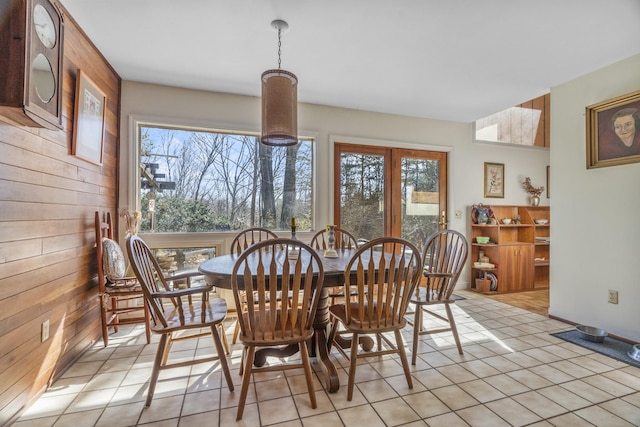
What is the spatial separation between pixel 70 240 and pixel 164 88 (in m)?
1.86

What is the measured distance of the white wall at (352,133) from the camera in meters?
3.23

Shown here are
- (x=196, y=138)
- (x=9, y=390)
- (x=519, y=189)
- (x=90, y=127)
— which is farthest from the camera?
(x=519, y=189)

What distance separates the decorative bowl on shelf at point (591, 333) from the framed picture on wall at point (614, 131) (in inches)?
59.0

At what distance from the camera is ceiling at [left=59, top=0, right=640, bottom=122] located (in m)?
2.08

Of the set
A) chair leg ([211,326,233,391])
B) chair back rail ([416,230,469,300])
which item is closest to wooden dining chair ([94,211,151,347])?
chair leg ([211,326,233,391])

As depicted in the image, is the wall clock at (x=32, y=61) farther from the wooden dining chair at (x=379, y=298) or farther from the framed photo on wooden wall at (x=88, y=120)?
the wooden dining chair at (x=379, y=298)

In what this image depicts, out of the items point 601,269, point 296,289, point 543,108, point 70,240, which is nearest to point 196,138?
point 70,240

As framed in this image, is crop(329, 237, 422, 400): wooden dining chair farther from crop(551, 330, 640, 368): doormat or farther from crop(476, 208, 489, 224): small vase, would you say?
crop(476, 208, 489, 224): small vase

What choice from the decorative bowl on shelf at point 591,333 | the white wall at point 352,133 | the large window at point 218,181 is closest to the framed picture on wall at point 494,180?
the white wall at point 352,133

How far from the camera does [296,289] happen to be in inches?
63.5

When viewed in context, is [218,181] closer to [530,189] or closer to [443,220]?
[443,220]

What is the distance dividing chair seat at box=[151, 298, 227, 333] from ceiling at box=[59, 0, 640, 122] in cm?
203

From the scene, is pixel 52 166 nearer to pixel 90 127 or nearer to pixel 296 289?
pixel 90 127

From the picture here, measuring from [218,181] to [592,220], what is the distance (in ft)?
12.6
